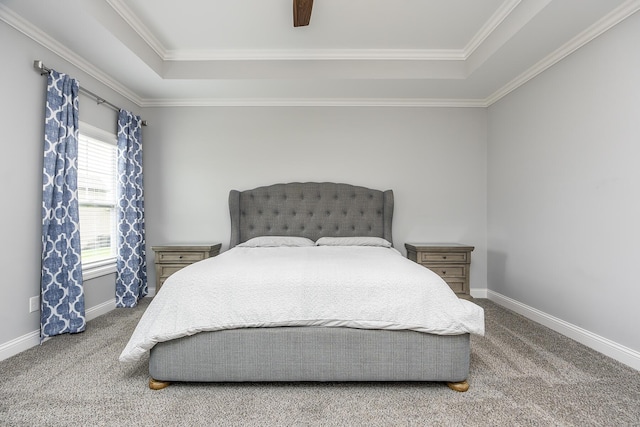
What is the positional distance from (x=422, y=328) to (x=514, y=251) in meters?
2.30

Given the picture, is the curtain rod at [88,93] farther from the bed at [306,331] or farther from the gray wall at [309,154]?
the bed at [306,331]

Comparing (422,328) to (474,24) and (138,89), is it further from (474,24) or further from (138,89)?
(138,89)

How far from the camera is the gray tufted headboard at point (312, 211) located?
394cm

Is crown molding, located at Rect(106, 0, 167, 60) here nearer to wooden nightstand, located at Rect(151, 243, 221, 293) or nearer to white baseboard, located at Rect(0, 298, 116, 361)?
wooden nightstand, located at Rect(151, 243, 221, 293)

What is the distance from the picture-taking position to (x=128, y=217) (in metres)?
3.64

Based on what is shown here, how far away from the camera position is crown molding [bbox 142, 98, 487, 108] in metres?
4.01

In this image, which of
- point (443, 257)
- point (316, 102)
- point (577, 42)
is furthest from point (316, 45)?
point (443, 257)

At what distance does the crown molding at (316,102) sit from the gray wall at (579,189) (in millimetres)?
605

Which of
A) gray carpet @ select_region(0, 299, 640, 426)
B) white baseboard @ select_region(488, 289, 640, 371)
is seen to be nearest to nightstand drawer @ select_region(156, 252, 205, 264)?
gray carpet @ select_region(0, 299, 640, 426)

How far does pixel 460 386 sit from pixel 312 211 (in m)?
2.50

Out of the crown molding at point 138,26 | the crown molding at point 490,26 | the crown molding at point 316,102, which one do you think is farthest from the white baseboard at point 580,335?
the crown molding at point 138,26

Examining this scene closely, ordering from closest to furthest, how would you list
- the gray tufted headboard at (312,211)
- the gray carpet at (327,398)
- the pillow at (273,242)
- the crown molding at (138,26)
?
the gray carpet at (327,398) < the crown molding at (138,26) < the pillow at (273,242) < the gray tufted headboard at (312,211)

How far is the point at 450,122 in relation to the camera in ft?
13.4

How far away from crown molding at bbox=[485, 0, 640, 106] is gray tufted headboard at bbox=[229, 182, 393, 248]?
1.72 meters
